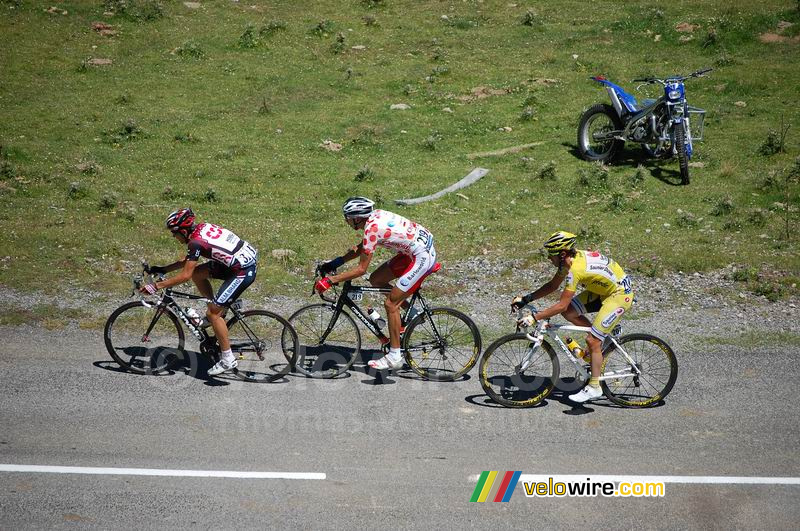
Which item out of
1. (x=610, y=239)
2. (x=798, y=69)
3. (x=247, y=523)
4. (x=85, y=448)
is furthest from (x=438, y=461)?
(x=798, y=69)

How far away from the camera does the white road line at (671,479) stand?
7.46 meters

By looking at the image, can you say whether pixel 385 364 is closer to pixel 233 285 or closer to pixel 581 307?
pixel 233 285

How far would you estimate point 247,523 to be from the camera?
676 centimetres

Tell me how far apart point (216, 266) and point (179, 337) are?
45.1 inches

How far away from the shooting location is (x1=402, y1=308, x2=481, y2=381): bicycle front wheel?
31.8 ft

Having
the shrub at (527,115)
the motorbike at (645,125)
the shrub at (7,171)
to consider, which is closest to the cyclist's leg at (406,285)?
the motorbike at (645,125)

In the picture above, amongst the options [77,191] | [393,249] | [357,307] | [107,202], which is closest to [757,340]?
[393,249]

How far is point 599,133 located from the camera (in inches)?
718

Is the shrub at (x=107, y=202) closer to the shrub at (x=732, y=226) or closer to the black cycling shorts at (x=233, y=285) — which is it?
the black cycling shorts at (x=233, y=285)

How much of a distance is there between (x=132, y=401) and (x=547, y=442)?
16.5 ft

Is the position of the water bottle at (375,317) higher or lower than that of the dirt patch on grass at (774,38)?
lower

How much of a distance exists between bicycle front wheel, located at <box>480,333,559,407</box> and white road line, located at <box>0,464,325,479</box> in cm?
267

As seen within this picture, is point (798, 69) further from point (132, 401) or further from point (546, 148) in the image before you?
point (132, 401)

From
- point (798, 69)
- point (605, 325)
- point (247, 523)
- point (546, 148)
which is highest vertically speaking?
point (798, 69)
